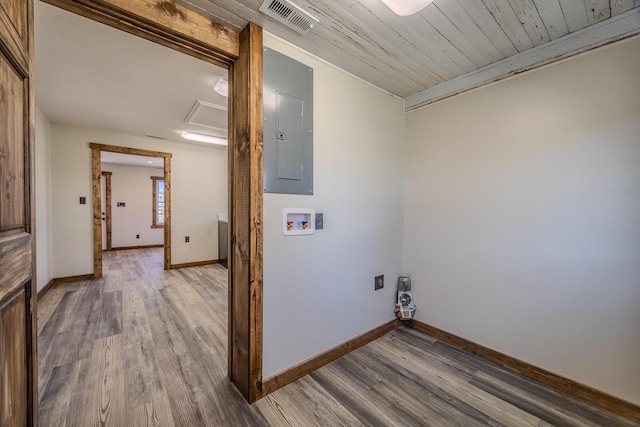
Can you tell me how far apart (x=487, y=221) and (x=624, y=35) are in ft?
4.28

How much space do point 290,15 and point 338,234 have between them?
144 cm

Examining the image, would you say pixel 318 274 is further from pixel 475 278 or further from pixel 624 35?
pixel 624 35

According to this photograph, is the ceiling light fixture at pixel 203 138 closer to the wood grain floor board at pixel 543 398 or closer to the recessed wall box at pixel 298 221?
the recessed wall box at pixel 298 221

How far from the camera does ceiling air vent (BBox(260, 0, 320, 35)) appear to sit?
4.34 ft

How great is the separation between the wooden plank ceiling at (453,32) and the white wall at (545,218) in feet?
0.43

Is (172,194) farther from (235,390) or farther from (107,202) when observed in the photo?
(235,390)

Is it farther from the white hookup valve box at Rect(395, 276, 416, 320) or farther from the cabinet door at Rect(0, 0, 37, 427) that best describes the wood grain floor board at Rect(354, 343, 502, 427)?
the cabinet door at Rect(0, 0, 37, 427)

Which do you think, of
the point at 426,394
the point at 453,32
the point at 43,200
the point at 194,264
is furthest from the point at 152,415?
the point at 194,264

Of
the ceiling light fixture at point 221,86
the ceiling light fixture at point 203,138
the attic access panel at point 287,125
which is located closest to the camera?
the attic access panel at point 287,125

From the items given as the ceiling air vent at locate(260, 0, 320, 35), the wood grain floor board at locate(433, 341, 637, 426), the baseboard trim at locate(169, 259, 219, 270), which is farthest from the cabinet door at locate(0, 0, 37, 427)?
the baseboard trim at locate(169, 259, 219, 270)

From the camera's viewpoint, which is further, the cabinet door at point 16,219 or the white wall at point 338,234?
the white wall at point 338,234

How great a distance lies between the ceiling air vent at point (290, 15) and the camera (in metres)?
1.32

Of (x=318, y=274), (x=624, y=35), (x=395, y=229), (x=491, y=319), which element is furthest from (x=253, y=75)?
(x=491, y=319)

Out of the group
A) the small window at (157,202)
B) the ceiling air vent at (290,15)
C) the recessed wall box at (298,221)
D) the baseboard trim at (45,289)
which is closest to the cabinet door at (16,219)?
the ceiling air vent at (290,15)
